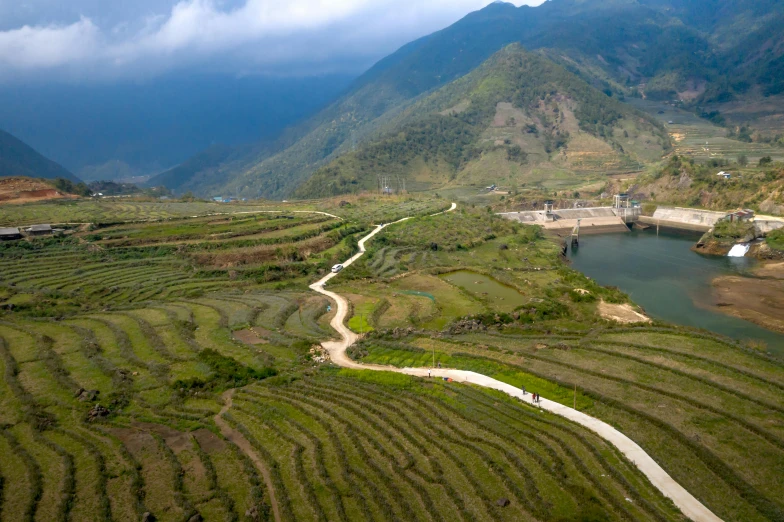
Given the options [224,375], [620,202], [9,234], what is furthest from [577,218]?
[9,234]

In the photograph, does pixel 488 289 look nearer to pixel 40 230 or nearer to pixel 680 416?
pixel 680 416

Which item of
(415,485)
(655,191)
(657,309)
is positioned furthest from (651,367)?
(655,191)

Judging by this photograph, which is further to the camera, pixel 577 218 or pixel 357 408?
pixel 577 218

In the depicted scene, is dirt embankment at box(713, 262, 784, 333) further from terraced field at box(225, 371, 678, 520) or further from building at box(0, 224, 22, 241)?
building at box(0, 224, 22, 241)

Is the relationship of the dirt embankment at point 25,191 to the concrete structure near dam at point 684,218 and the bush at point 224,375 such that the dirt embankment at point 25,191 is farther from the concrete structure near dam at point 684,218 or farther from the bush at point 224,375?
the concrete structure near dam at point 684,218

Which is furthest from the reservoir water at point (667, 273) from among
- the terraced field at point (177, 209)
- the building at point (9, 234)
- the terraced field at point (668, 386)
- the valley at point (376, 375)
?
the building at point (9, 234)

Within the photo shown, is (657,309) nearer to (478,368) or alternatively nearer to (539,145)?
(478,368)
